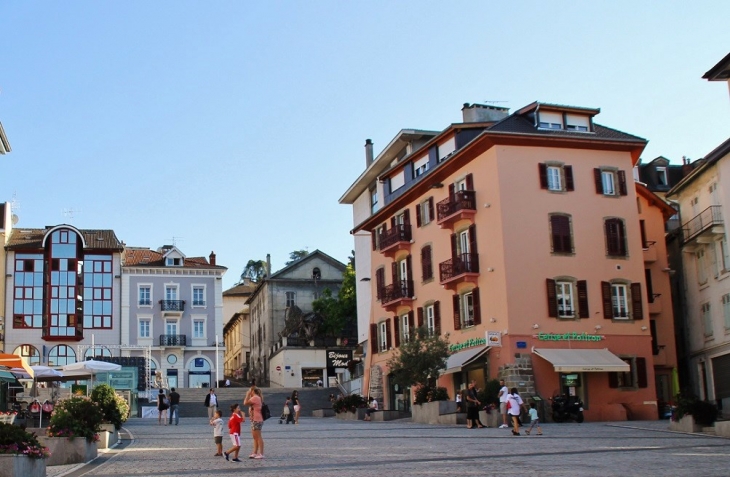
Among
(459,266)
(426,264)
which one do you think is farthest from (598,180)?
(426,264)

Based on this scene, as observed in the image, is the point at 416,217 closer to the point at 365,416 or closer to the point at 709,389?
the point at 365,416

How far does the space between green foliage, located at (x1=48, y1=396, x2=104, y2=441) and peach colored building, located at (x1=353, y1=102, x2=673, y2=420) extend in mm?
22587

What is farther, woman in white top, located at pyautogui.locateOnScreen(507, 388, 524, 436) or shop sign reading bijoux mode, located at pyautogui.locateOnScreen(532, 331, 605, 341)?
shop sign reading bijoux mode, located at pyautogui.locateOnScreen(532, 331, 605, 341)

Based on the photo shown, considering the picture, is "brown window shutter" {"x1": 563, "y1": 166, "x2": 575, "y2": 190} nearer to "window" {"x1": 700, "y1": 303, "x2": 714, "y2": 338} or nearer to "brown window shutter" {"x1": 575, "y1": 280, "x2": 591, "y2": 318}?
"brown window shutter" {"x1": 575, "y1": 280, "x2": 591, "y2": 318}

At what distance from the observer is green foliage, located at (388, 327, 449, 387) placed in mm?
42188

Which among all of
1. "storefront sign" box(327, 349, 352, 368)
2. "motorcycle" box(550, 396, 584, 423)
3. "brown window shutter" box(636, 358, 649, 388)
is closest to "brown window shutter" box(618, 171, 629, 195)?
"brown window shutter" box(636, 358, 649, 388)

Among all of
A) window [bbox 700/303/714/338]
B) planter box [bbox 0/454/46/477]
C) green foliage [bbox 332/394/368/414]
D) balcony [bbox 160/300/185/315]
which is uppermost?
balcony [bbox 160/300/185/315]

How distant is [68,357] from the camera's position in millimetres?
75875

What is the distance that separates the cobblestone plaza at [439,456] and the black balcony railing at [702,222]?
17194mm

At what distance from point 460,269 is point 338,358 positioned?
36531 mm

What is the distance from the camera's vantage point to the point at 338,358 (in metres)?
80.5

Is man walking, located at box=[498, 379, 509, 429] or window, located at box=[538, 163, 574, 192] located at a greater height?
window, located at box=[538, 163, 574, 192]

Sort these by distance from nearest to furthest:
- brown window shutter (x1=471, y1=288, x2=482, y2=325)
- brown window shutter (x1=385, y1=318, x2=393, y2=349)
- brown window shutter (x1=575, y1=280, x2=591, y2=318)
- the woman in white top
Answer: the woman in white top, brown window shutter (x1=575, y1=280, x2=591, y2=318), brown window shutter (x1=471, y1=288, x2=482, y2=325), brown window shutter (x1=385, y1=318, x2=393, y2=349)

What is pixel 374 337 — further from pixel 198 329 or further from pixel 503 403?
pixel 198 329
